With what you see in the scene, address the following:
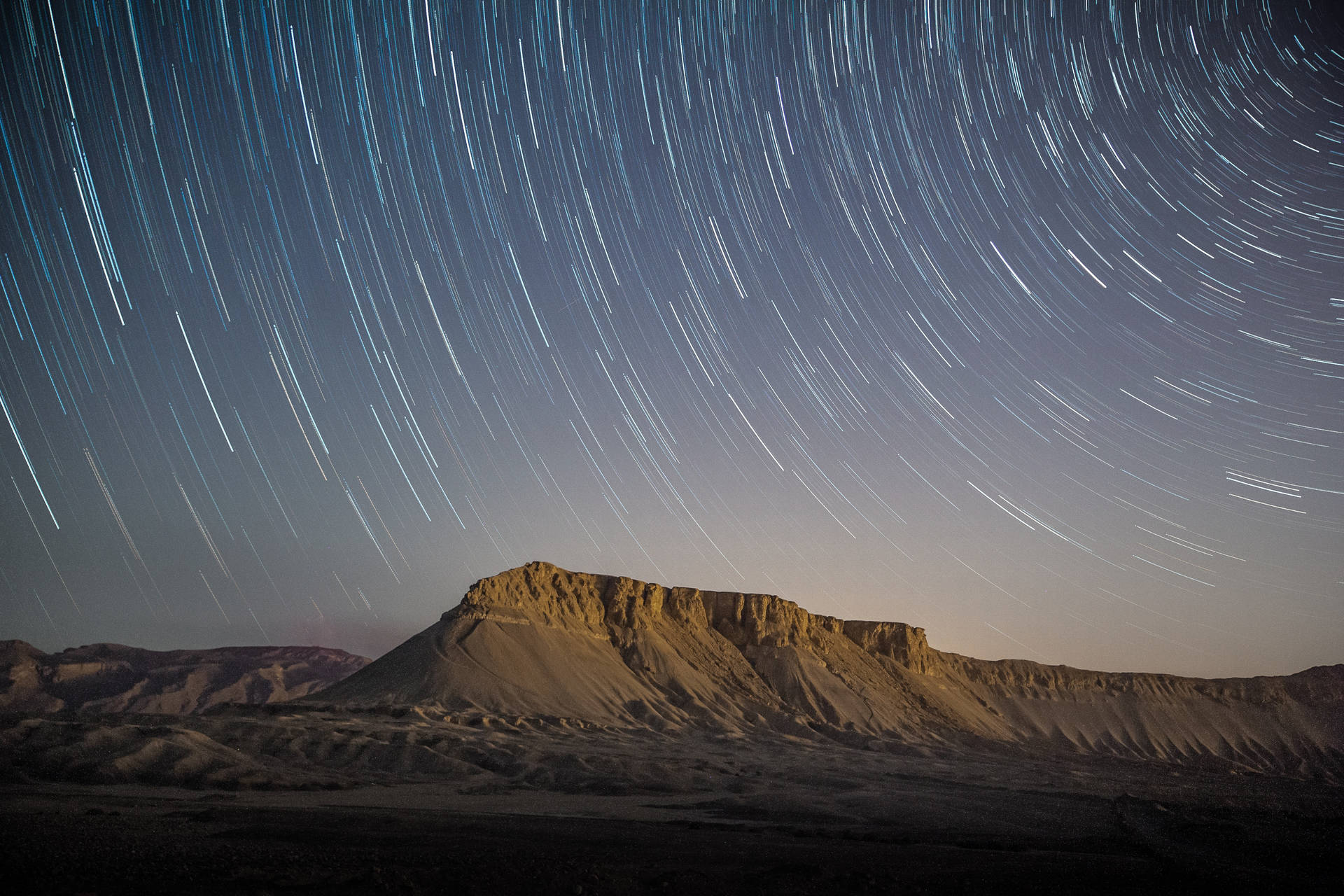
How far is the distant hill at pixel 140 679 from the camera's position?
147 metres

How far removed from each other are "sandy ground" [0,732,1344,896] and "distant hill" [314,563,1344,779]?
3617 cm

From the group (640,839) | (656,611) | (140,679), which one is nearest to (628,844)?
(640,839)

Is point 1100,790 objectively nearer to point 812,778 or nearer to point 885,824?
point 812,778

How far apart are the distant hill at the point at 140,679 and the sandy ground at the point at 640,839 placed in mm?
→ 118438

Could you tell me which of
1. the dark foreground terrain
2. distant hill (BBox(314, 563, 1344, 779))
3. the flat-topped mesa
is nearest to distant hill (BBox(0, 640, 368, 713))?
the flat-topped mesa

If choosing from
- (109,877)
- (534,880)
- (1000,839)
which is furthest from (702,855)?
(109,877)

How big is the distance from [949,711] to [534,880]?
109 m

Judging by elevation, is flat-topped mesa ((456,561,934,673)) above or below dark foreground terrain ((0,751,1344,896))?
above

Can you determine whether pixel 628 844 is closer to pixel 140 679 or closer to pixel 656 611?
pixel 656 611

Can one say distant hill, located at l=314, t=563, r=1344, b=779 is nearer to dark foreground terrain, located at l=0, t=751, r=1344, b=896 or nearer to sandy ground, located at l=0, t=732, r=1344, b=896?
sandy ground, located at l=0, t=732, r=1344, b=896

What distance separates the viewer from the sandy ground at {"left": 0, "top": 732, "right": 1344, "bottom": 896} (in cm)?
1991

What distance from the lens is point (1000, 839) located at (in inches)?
1210

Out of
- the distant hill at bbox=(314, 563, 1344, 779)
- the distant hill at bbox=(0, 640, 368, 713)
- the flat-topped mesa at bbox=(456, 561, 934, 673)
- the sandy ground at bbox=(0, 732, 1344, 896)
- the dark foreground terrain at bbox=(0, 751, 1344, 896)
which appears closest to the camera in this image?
the dark foreground terrain at bbox=(0, 751, 1344, 896)

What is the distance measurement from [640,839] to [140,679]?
173 meters
